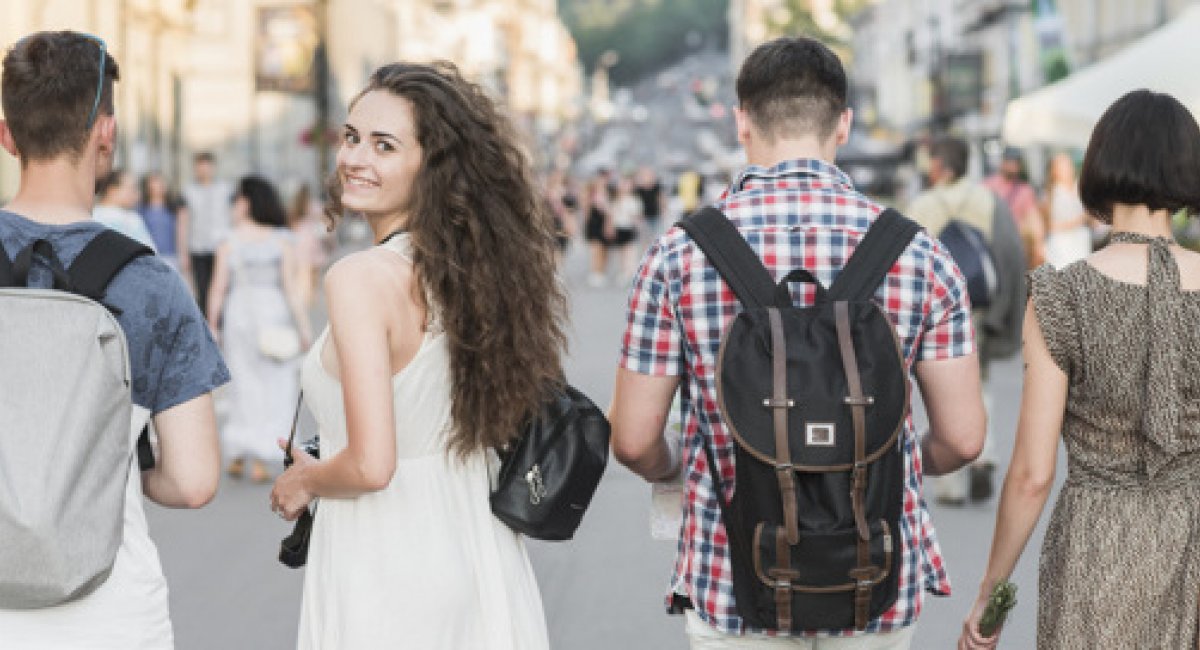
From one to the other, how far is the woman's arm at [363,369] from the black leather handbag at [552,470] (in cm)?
29

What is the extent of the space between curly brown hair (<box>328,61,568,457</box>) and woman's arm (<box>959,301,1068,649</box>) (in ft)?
2.97

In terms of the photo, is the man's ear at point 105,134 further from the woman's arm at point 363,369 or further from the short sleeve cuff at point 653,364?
the short sleeve cuff at point 653,364

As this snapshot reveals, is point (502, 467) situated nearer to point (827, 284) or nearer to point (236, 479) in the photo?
point (827, 284)

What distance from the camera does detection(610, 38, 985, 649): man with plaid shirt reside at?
11.5ft

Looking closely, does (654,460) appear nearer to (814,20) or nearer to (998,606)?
(998,606)

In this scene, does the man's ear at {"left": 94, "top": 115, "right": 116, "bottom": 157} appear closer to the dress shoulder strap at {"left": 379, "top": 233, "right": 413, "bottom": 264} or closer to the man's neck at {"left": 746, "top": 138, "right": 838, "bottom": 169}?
the dress shoulder strap at {"left": 379, "top": 233, "right": 413, "bottom": 264}

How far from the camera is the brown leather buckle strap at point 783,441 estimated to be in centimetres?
329

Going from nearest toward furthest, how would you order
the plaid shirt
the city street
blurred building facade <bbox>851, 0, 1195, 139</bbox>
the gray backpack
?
the gray backpack < the plaid shirt < the city street < blurred building facade <bbox>851, 0, 1195, 139</bbox>

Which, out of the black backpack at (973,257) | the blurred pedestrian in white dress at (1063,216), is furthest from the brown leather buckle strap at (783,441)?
the blurred pedestrian in white dress at (1063,216)

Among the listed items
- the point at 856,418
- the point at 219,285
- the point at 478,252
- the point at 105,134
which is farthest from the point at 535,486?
the point at 219,285

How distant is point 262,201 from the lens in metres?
11.7

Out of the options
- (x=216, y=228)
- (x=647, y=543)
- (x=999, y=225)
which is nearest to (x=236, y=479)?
(x=647, y=543)

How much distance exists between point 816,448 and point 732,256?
39 centimetres

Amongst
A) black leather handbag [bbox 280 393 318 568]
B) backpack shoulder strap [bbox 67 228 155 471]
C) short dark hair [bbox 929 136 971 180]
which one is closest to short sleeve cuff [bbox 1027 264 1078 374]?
black leather handbag [bbox 280 393 318 568]
